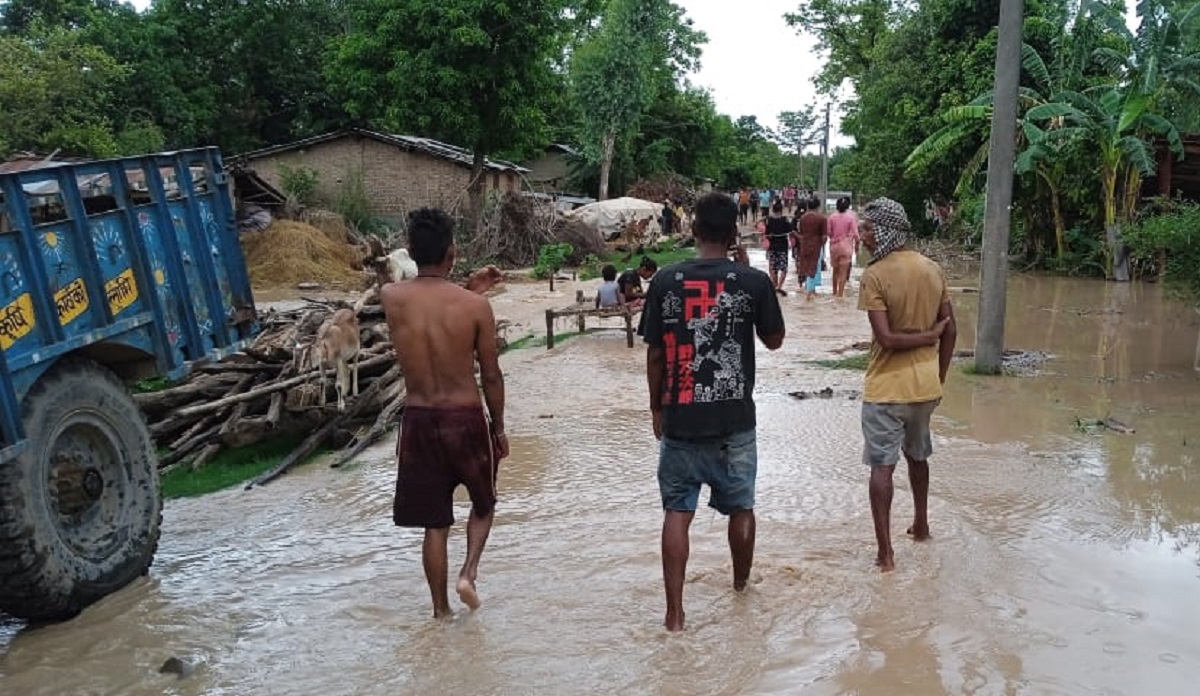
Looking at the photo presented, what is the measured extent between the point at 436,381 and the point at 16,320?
75.9 inches

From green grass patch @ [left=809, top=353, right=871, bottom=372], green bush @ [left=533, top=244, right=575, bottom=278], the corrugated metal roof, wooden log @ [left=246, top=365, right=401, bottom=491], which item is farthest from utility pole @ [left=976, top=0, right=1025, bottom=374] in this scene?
the corrugated metal roof

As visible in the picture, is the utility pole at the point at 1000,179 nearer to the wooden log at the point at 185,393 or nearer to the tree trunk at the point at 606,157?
the wooden log at the point at 185,393

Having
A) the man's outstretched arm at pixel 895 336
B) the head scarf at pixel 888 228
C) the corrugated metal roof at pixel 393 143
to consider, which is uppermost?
the corrugated metal roof at pixel 393 143

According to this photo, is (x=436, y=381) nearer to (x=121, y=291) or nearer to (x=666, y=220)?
(x=121, y=291)

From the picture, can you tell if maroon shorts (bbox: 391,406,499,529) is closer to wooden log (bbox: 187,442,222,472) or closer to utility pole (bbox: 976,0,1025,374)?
wooden log (bbox: 187,442,222,472)

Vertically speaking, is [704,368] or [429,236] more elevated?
[429,236]

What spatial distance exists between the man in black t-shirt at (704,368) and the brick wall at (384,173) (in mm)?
25796

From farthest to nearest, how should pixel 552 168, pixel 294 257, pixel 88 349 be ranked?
pixel 552 168 → pixel 294 257 → pixel 88 349

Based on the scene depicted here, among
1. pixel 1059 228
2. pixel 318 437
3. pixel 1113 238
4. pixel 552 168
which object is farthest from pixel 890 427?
pixel 552 168

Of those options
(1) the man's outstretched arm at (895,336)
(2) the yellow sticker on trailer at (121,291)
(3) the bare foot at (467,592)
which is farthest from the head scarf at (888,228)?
(2) the yellow sticker on trailer at (121,291)

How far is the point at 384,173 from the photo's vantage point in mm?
29656

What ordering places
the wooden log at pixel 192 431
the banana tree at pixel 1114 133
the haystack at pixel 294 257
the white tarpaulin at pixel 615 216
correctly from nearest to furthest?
the wooden log at pixel 192 431, the banana tree at pixel 1114 133, the haystack at pixel 294 257, the white tarpaulin at pixel 615 216

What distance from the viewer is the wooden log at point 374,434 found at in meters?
8.14

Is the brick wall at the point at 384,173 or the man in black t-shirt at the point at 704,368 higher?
the brick wall at the point at 384,173
